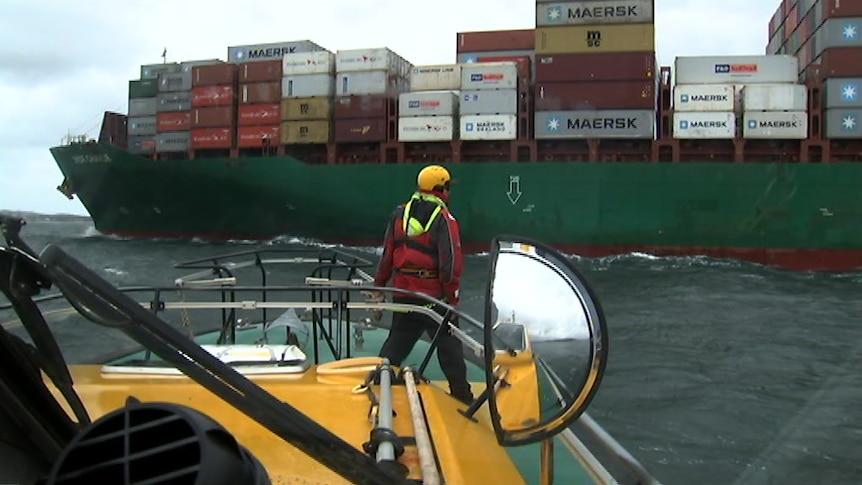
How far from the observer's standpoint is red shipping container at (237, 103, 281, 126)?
25.0 meters

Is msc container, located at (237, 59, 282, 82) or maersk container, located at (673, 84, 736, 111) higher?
msc container, located at (237, 59, 282, 82)

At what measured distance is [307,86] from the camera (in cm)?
2433

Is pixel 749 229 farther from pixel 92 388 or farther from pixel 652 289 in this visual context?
pixel 92 388

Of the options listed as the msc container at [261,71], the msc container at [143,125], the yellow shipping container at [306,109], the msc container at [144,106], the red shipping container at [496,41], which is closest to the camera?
the yellow shipping container at [306,109]

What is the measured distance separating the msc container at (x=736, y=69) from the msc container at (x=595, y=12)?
1.99 m

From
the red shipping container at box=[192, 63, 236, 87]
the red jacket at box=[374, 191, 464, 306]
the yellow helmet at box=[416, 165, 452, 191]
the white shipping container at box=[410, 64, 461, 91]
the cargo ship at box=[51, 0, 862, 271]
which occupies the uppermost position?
the red shipping container at box=[192, 63, 236, 87]

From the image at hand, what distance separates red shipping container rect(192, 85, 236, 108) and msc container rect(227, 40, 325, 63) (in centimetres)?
192

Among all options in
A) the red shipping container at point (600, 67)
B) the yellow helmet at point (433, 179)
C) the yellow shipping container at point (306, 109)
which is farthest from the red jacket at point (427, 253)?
the yellow shipping container at point (306, 109)

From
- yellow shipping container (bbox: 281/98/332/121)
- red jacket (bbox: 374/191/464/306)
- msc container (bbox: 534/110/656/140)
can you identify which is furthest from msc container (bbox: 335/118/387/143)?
red jacket (bbox: 374/191/464/306)

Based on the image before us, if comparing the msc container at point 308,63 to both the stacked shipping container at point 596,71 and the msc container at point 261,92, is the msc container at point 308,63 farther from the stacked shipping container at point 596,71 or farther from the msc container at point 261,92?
the stacked shipping container at point 596,71

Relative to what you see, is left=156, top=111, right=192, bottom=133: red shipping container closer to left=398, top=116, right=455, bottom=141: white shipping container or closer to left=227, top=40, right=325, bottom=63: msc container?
left=227, top=40, right=325, bottom=63: msc container

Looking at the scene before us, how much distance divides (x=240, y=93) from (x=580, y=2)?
12.7 meters

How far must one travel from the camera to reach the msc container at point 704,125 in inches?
836

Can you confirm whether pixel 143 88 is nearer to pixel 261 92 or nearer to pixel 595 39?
pixel 261 92
